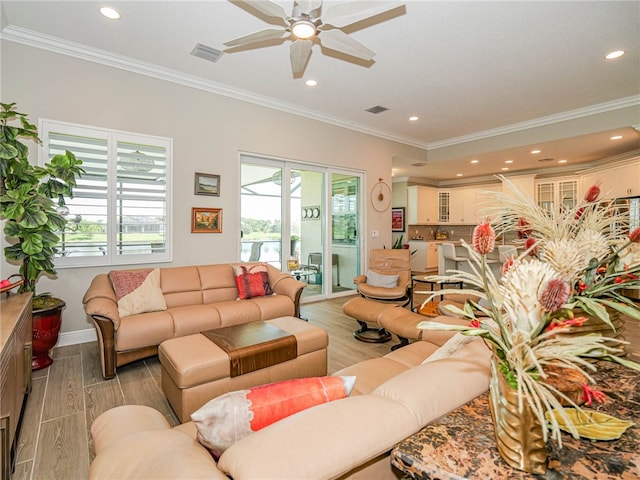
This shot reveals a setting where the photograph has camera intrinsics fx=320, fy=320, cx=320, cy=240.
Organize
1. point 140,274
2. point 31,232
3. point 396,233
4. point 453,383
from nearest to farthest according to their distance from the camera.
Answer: point 453,383, point 31,232, point 140,274, point 396,233

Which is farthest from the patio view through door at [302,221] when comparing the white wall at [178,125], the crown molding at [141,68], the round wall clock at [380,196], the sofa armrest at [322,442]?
the sofa armrest at [322,442]

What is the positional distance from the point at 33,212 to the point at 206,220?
71.8 inches

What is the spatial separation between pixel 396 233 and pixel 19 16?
350 inches

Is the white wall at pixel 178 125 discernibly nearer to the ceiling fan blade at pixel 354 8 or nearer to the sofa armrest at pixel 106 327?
the sofa armrest at pixel 106 327

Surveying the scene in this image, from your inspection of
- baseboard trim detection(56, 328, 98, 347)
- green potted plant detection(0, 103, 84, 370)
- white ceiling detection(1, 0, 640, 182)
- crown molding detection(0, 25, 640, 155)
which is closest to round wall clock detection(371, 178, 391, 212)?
crown molding detection(0, 25, 640, 155)

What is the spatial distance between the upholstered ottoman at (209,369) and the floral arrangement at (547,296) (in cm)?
172

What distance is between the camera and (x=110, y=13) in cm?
282

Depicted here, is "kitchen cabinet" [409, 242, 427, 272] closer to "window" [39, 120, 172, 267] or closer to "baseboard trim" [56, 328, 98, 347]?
"window" [39, 120, 172, 267]

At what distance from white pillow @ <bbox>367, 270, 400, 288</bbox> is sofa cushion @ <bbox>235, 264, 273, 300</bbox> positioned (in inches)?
61.5

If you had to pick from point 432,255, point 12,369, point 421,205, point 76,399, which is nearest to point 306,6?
point 12,369

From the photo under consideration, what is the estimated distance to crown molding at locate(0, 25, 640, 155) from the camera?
321 centimetres

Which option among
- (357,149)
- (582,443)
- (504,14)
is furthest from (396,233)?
(582,443)

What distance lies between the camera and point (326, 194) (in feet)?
18.6

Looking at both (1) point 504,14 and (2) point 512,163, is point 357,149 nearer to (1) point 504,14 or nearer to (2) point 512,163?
(1) point 504,14
